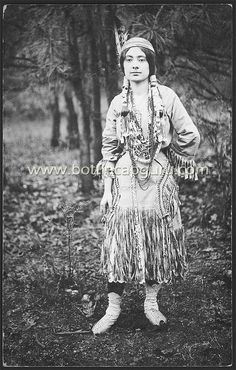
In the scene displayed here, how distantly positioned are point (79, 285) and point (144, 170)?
0.72 m

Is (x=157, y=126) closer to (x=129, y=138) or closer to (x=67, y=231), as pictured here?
(x=129, y=138)

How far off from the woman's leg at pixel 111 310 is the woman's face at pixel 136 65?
997 millimetres

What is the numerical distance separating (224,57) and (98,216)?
1077 millimetres

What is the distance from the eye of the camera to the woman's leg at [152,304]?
8.71ft

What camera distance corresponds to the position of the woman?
8.31ft

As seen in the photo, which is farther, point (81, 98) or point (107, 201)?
point (81, 98)

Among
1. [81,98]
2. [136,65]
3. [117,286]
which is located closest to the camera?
[136,65]

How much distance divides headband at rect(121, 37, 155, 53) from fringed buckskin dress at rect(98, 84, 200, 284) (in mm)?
196

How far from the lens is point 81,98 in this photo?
9.86ft

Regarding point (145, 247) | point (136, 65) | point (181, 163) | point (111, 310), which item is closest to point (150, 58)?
Result: point (136, 65)

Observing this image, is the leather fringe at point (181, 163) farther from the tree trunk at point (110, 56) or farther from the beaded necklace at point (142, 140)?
the tree trunk at point (110, 56)

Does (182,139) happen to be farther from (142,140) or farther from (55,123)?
(55,123)

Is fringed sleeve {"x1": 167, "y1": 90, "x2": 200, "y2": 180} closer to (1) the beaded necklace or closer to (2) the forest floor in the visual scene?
(1) the beaded necklace

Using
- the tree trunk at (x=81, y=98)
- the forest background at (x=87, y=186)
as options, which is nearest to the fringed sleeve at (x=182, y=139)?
the forest background at (x=87, y=186)
